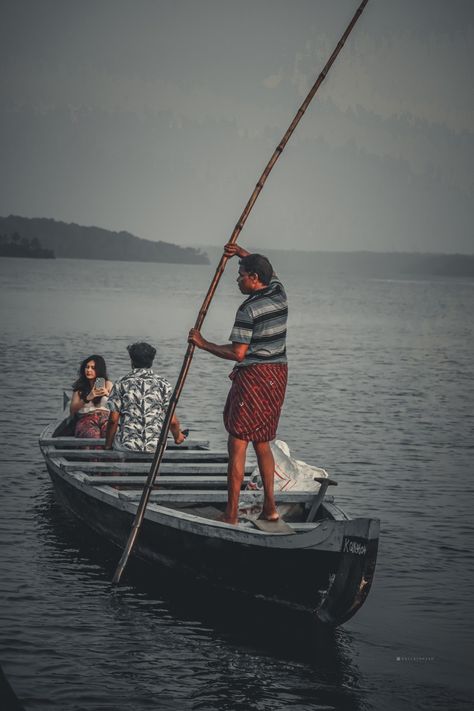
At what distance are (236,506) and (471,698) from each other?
2.31 metres

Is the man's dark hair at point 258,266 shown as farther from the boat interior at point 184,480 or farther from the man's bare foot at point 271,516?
the man's bare foot at point 271,516

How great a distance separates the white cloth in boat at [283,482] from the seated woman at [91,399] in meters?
2.62

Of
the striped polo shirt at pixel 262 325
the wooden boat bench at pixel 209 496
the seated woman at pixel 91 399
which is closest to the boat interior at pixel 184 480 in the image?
the wooden boat bench at pixel 209 496

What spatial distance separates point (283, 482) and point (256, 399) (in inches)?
60.9

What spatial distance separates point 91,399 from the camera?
1274 centimetres

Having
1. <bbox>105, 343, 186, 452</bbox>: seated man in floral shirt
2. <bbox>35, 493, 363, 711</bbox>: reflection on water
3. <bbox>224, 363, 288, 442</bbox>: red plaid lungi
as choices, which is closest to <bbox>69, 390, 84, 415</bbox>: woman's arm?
<bbox>105, 343, 186, 452</bbox>: seated man in floral shirt

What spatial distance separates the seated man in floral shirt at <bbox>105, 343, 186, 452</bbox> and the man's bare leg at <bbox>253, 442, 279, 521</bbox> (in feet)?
7.11

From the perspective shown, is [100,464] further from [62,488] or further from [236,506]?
[236,506]

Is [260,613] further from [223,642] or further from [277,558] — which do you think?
Result: [277,558]

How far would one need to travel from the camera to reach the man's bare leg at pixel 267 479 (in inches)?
345

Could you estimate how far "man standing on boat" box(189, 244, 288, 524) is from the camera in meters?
8.60

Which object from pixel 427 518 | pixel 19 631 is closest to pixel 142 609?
pixel 19 631

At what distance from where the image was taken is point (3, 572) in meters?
9.95

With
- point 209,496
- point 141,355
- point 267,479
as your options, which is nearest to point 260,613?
point 267,479
